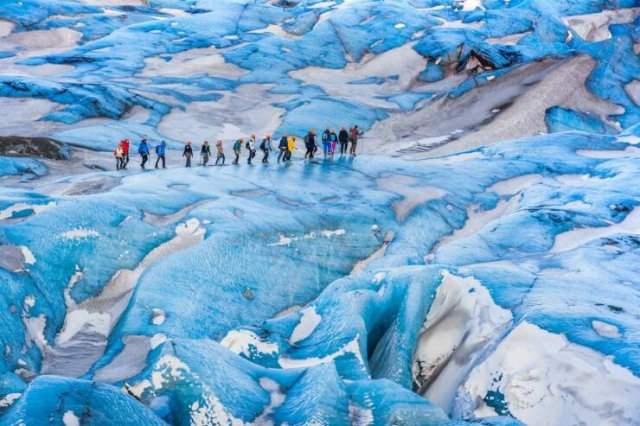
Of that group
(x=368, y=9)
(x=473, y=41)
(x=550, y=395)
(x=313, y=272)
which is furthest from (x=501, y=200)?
(x=368, y=9)

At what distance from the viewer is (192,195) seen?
2056 centimetres

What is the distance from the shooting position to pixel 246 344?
44.3ft

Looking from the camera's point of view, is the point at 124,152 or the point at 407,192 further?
the point at 124,152

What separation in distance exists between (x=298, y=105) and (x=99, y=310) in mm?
29437

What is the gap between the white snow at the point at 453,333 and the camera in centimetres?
1285

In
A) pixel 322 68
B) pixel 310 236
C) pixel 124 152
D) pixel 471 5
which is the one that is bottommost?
pixel 322 68

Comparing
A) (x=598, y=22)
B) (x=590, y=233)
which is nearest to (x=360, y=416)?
(x=590, y=233)

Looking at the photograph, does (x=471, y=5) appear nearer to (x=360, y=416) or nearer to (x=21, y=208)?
(x=21, y=208)

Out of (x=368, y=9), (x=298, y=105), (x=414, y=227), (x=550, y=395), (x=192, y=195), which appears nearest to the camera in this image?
(x=550, y=395)

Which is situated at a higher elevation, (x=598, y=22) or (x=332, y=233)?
(x=332, y=233)

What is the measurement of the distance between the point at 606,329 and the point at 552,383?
5.43ft

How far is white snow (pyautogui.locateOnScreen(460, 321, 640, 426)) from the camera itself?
35.0 ft

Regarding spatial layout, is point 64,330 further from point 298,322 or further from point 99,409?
point 99,409

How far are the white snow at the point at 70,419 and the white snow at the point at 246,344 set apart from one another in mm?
5085
